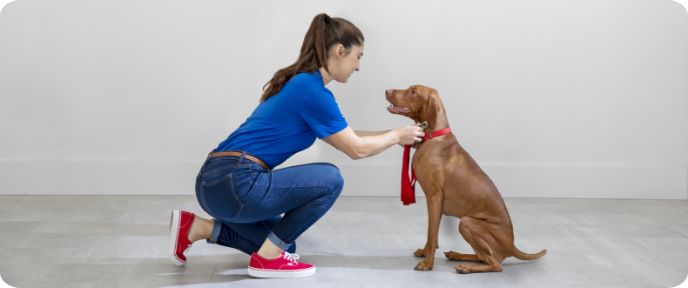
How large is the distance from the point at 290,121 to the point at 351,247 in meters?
0.95

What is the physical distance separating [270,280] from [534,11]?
10.5 ft

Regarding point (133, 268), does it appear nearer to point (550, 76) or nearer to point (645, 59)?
point (550, 76)

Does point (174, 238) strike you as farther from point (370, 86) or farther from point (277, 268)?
point (370, 86)

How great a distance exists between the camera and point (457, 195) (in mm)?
3178

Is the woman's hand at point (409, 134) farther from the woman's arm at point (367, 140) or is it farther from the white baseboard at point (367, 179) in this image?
the white baseboard at point (367, 179)

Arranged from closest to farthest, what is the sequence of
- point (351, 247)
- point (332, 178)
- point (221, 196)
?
point (221, 196) < point (332, 178) < point (351, 247)

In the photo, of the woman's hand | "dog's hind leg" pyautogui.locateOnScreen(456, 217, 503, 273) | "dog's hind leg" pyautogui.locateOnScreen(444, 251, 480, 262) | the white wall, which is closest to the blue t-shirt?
the woman's hand

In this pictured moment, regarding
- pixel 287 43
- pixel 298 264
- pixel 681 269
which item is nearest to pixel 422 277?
pixel 298 264

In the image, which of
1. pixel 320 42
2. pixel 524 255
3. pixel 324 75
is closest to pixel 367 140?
pixel 324 75

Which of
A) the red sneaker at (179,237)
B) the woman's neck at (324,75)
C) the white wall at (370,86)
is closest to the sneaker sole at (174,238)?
the red sneaker at (179,237)

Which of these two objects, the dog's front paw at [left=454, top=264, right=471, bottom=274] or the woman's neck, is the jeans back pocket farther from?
the dog's front paw at [left=454, top=264, right=471, bottom=274]

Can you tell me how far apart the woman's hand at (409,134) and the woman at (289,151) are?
0.12ft

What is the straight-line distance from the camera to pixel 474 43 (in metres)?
5.23

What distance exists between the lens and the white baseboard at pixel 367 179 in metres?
5.07
